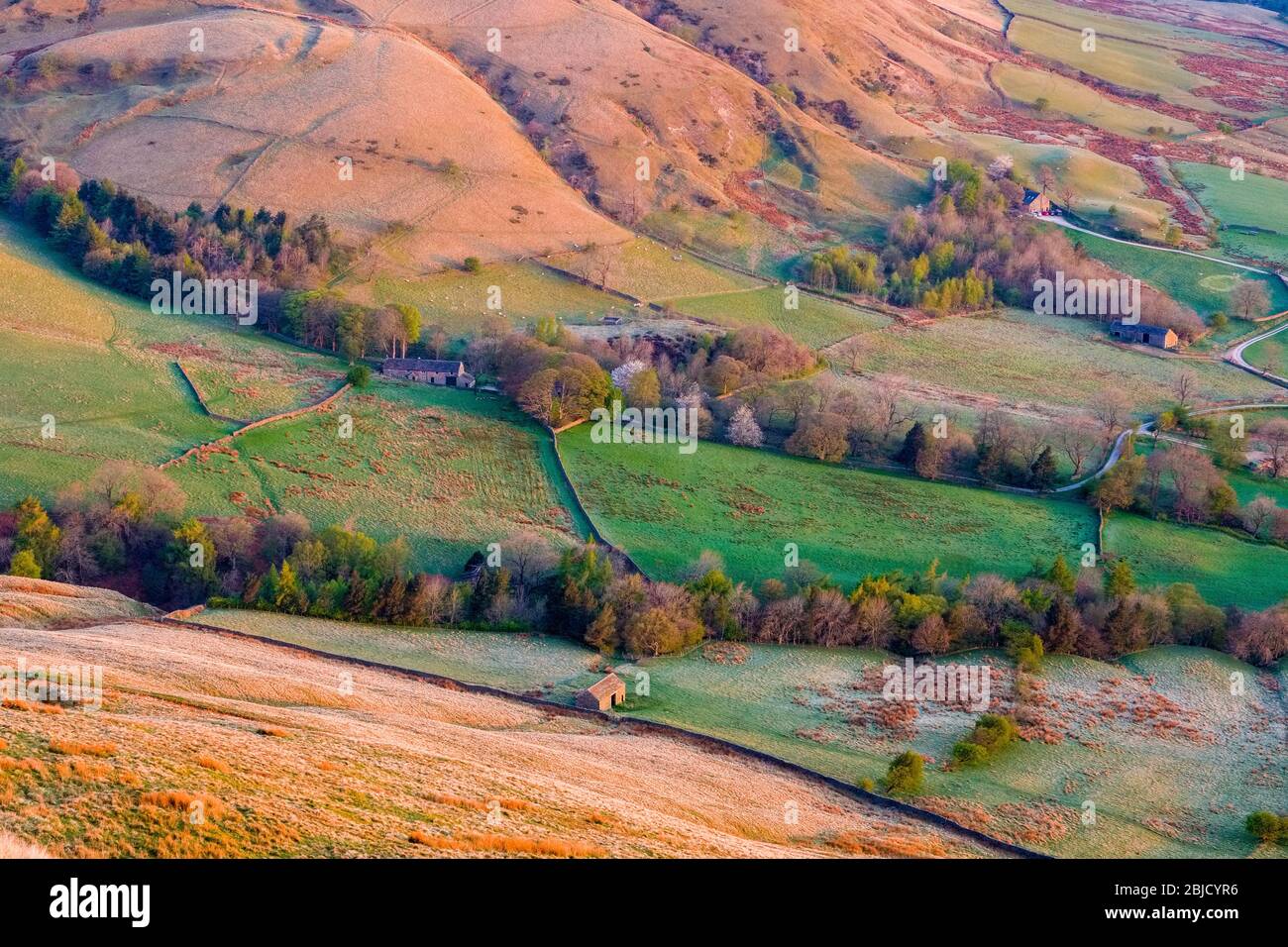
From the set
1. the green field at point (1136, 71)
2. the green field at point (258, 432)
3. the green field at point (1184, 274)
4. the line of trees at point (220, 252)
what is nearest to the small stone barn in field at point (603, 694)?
the green field at point (258, 432)

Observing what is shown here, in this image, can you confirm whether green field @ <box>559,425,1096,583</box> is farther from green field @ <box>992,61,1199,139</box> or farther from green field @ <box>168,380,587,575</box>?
green field @ <box>992,61,1199,139</box>

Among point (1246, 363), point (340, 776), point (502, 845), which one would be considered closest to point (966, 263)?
point (1246, 363)

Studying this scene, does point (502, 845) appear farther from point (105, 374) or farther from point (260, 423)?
point (105, 374)

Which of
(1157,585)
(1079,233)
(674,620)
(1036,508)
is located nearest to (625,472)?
(674,620)

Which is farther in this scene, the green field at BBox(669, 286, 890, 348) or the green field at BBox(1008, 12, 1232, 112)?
the green field at BBox(1008, 12, 1232, 112)

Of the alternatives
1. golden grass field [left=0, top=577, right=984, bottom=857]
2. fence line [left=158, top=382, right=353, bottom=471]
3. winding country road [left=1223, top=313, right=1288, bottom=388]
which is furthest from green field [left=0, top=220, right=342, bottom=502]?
winding country road [left=1223, top=313, right=1288, bottom=388]

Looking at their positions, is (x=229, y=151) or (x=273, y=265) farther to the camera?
(x=229, y=151)

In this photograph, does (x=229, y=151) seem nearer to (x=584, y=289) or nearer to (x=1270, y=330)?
(x=584, y=289)
